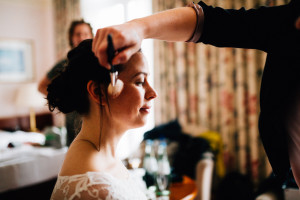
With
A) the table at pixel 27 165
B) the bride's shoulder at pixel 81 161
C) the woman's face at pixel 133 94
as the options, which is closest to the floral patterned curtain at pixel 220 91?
the table at pixel 27 165

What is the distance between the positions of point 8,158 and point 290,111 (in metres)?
2.62

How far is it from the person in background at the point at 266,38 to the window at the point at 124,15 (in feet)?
10.2

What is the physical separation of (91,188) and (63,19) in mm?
5205

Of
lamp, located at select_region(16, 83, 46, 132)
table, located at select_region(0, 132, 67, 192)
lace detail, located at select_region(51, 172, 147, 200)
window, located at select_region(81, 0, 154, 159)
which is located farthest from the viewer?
lamp, located at select_region(16, 83, 46, 132)

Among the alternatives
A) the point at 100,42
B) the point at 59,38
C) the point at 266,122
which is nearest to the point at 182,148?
the point at 266,122

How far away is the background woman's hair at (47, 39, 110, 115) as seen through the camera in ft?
3.07

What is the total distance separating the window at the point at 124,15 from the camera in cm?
390

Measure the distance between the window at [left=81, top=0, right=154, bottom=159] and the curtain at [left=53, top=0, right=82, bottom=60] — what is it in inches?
7.9

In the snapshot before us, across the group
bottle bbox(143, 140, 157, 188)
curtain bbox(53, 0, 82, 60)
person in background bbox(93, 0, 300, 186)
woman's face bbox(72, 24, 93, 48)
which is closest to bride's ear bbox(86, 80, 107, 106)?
person in background bbox(93, 0, 300, 186)

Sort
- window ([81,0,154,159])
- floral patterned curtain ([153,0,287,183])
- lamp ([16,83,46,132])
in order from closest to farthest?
floral patterned curtain ([153,0,287,183]), window ([81,0,154,159]), lamp ([16,83,46,132])

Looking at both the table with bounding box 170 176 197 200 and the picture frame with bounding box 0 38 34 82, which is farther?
the picture frame with bounding box 0 38 34 82

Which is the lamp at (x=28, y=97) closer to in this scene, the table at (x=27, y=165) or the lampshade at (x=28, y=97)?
the lampshade at (x=28, y=97)

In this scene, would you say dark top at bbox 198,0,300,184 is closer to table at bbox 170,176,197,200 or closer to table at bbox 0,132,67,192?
table at bbox 170,176,197,200

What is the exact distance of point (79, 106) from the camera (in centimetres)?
100
